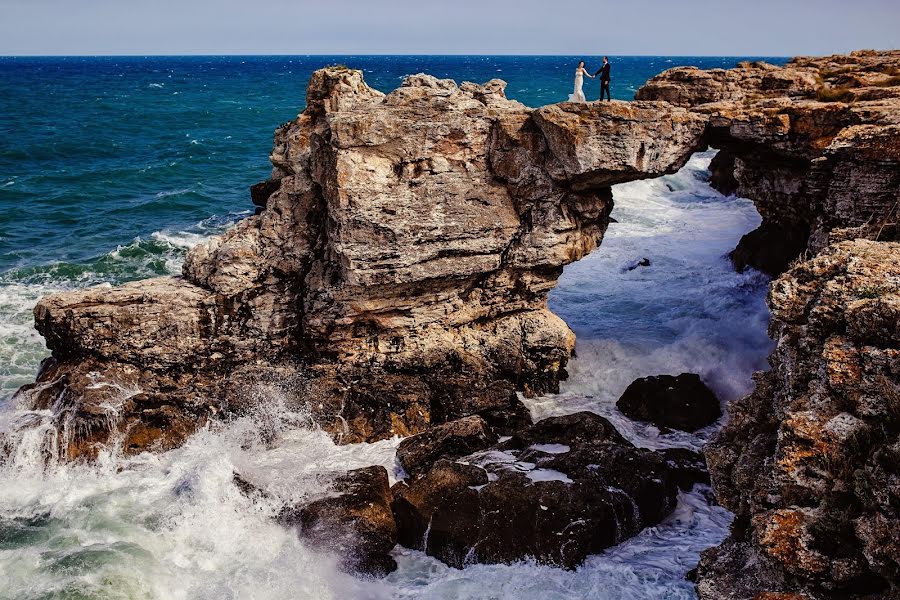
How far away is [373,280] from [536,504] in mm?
7353

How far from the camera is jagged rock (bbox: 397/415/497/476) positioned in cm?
1794

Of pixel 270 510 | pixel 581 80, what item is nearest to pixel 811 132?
pixel 581 80

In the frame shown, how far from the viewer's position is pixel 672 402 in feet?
67.0

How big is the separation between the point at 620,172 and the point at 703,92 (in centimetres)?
499

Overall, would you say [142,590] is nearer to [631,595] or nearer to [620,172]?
[631,595]

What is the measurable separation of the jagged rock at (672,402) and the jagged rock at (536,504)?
3.10 meters

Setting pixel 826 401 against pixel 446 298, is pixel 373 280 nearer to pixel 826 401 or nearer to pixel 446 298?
pixel 446 298

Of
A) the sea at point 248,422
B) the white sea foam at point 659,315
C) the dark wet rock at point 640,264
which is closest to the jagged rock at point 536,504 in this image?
the sea at point 248,422

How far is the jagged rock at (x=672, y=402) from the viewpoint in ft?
66.0

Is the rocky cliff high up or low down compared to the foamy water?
up

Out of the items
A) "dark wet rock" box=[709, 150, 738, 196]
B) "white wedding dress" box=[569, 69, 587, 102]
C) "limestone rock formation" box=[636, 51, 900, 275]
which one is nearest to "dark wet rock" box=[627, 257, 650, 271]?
"limestone rock formation" box=[636, 51, 900, 275]

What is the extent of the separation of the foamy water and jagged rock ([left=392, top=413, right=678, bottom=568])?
34 centimetres

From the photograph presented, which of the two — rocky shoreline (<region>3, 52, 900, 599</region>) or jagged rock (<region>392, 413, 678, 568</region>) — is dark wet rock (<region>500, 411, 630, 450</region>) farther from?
jagged rock (<region>392, 413, 678, 568</region>)

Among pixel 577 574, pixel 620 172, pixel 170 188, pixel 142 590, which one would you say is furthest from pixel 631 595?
pixel 170 188
